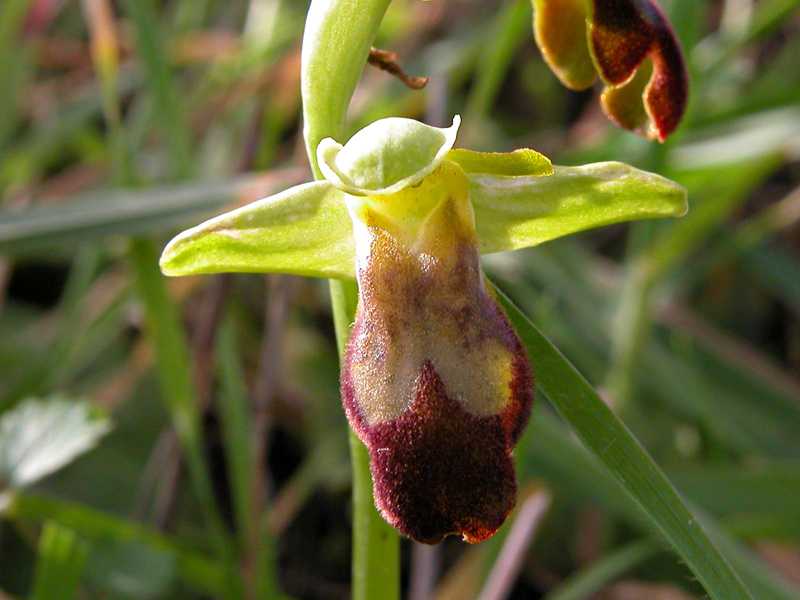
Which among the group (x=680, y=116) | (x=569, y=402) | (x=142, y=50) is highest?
(x=680, y=116)

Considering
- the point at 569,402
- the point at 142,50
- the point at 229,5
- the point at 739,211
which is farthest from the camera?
the point at 229,5

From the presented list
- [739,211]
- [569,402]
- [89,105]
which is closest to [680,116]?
[569,402]

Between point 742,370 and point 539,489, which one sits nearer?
point 539,489

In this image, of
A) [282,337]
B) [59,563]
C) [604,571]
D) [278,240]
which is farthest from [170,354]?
[278,240]

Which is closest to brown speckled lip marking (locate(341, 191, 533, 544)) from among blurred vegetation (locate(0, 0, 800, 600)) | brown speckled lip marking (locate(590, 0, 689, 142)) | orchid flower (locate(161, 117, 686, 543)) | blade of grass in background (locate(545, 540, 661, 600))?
orchid flower (locate(161, 117, 686, 543))

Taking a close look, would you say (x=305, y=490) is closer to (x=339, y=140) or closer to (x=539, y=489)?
(x=539, y=489)

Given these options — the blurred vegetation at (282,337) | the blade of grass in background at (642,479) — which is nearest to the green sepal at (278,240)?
the blade of grass in background at (642,479)

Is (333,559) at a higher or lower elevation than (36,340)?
lower

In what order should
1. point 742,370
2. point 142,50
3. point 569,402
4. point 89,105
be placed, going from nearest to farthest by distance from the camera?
point 569,402 < point 142,50 < point 742,370 < point 89,105
